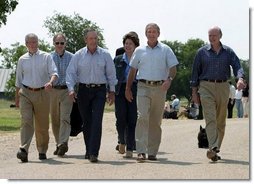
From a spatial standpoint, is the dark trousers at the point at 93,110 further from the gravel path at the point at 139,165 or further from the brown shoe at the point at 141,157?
the brown shoe at the point at 141,157

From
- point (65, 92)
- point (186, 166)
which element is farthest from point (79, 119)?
point (186, 166)

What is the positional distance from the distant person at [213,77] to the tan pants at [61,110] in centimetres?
256

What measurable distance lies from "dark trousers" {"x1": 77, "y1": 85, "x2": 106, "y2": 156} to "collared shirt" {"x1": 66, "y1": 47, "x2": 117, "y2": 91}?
117mm

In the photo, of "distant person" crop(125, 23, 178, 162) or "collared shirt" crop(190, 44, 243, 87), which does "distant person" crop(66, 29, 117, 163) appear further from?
"collared shirt" crop(190, 44, 243, 87)

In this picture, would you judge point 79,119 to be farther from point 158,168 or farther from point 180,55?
point 158,168

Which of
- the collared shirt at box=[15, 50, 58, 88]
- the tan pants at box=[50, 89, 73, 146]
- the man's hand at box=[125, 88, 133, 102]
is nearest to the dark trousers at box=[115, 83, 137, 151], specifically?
the man's hand at box=[125, 88, 133, 102]

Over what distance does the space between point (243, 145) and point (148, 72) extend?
135 inches

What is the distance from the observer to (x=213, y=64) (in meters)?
11.2

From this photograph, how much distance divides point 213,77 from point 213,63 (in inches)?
7.7

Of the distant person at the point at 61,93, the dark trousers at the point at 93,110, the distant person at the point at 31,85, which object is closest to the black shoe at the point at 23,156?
the distant person at the point at 31,85

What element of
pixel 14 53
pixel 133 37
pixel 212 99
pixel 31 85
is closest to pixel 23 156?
pixel 31 85

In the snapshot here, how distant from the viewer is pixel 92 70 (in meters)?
11.4

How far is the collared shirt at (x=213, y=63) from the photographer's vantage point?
11.2 metres

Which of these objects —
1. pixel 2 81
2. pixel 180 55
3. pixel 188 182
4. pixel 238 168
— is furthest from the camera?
pixel 2 81
